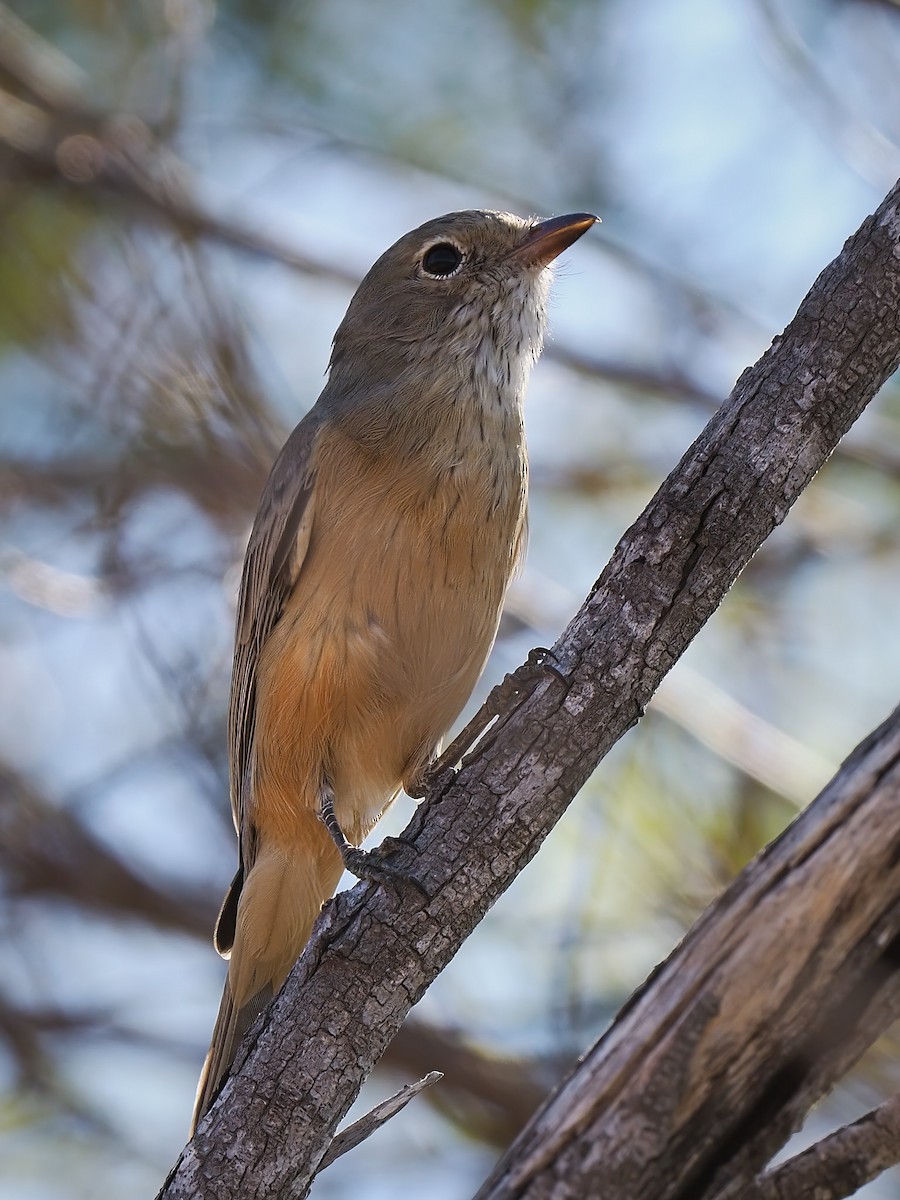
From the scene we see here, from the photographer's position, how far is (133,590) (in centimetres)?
623

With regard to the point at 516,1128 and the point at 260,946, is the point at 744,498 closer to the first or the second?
the point at 260,946

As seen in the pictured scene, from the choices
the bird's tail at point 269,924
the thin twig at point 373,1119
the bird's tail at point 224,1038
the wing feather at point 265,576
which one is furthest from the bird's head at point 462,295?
the thin twig at point 373,1119

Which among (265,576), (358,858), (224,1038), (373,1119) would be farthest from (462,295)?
(373,1119)

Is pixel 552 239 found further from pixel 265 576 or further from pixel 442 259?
pixel 265 576

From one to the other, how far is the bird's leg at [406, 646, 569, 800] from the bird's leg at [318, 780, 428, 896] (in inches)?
13.9

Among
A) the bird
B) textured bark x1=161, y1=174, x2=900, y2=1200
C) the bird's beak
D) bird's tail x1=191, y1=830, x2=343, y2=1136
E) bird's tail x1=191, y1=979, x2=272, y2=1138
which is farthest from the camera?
the bird's beak

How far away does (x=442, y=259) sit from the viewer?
5266 millimetres

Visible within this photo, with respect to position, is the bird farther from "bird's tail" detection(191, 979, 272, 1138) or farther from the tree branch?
the tree branch

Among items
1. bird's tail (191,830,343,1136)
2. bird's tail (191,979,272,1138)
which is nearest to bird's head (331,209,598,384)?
bird's tail (191,830,343,1136)

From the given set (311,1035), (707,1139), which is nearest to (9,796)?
(311,1035)

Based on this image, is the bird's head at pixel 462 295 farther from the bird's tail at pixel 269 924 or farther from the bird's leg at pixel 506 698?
the bird's tail at pixel 269 924

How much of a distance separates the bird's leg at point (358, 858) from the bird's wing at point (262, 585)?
37cm

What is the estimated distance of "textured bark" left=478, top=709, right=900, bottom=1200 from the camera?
87.5 inches

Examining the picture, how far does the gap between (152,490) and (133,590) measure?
0.74 metres
